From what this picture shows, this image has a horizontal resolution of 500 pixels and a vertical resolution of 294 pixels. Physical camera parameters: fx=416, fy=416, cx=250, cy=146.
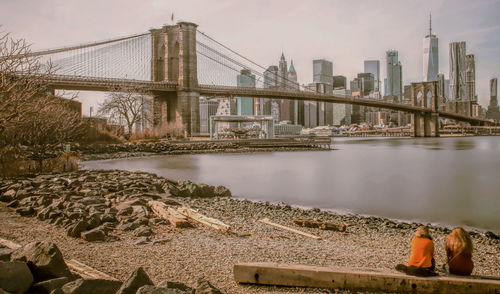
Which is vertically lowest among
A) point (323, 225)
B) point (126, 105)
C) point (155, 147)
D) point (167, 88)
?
point (323, 225)

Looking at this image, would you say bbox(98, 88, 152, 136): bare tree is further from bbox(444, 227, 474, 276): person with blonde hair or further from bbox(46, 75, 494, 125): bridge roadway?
bbox(444, 227, 474, 276): person with blonde hair

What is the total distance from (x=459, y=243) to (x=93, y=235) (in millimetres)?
4566

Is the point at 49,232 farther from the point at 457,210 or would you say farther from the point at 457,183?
the point at 457,183

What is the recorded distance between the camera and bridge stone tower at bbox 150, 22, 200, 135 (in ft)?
154

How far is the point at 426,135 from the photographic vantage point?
92375 millimetres

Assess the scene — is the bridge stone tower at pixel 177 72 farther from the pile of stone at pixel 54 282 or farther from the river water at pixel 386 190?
the pile of stone at pixel 54 282

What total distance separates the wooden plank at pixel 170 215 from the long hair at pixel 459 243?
414cm

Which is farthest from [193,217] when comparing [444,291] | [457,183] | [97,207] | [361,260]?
[457,183]

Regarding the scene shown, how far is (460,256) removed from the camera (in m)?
4.10

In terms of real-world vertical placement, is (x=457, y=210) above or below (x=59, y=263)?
below

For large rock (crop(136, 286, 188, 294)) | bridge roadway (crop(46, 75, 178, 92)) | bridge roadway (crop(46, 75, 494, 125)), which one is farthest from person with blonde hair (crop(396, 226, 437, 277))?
bridge roadway (crop(46, 75, 178, 92))

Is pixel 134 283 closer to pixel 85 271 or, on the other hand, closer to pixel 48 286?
pixel 48 286

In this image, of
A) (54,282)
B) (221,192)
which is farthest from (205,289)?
(221,192)

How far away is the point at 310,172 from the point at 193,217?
1608cm
